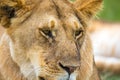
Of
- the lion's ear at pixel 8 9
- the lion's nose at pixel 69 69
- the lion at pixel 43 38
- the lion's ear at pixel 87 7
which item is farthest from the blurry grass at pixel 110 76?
the lion's nose at pixel 69 69

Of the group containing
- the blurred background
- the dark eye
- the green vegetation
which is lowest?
the green vegetation

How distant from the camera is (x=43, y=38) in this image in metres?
4.57

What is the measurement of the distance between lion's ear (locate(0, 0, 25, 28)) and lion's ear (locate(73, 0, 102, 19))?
0.43 m

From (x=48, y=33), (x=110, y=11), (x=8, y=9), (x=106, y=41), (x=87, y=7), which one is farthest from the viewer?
(x=110, y=11)

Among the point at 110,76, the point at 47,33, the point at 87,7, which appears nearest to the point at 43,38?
the point at 47,33

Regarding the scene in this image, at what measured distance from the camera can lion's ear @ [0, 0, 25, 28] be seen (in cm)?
462

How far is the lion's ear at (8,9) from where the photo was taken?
4.62 metres

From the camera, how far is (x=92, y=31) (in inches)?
408

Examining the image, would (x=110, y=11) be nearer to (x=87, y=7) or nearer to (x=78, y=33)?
(x=87, y=7)

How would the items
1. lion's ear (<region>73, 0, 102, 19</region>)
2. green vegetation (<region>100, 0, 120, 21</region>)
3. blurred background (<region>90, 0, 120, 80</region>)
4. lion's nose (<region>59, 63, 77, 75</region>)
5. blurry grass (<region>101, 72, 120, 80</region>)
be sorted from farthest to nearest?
green vegetation (<region>100, 0, 120, 21</region>), blurred background (<region>90, 0, 120, 80</region>), blurry grass (<region>101, 72, 120, 80</region>), lion's ear (<region>73, 0, 102, 19</region>), lion's nose (<region>59, 63, 77, 75</region>)

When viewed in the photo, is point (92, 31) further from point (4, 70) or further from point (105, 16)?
point (4, 70)

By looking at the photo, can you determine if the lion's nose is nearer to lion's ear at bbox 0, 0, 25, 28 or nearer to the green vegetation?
lion's ear at bbox 0, 0, 25, 28

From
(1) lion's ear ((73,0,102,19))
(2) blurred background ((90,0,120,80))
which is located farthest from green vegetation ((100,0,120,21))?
(1) lion's ear ((73,0,102,19))

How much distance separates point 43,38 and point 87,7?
1.60ft
